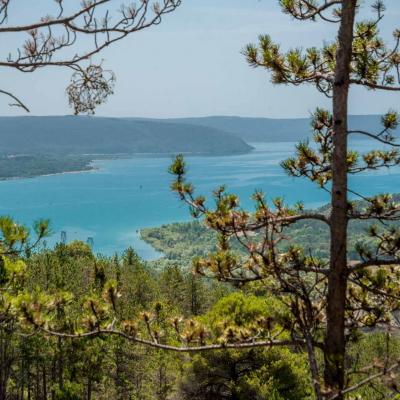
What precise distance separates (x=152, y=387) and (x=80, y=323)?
2216cm

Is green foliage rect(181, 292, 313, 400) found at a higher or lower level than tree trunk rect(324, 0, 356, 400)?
lower

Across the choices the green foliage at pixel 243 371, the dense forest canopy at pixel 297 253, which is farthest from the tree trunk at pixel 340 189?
the green foliage at pixel 243 371

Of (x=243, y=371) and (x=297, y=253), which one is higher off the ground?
(x=297, y=253)

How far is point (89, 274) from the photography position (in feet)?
137

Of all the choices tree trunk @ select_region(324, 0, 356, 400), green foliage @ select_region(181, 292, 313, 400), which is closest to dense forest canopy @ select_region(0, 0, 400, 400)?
tree trunk @ select_region(324, 0, 356, 400)

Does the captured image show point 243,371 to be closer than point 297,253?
No

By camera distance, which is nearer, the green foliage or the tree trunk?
the tree trunk

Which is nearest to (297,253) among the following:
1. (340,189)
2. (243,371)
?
(340,189)

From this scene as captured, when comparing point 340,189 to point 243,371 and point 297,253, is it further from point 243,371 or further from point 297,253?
point 243,371

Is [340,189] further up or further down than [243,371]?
further up

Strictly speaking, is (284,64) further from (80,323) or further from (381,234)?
(80,323)

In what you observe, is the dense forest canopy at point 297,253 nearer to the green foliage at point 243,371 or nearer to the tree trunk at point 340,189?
the tree trunk at point 340,189

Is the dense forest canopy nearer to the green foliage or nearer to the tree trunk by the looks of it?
the tree trunk

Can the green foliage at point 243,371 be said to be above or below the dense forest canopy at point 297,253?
below
